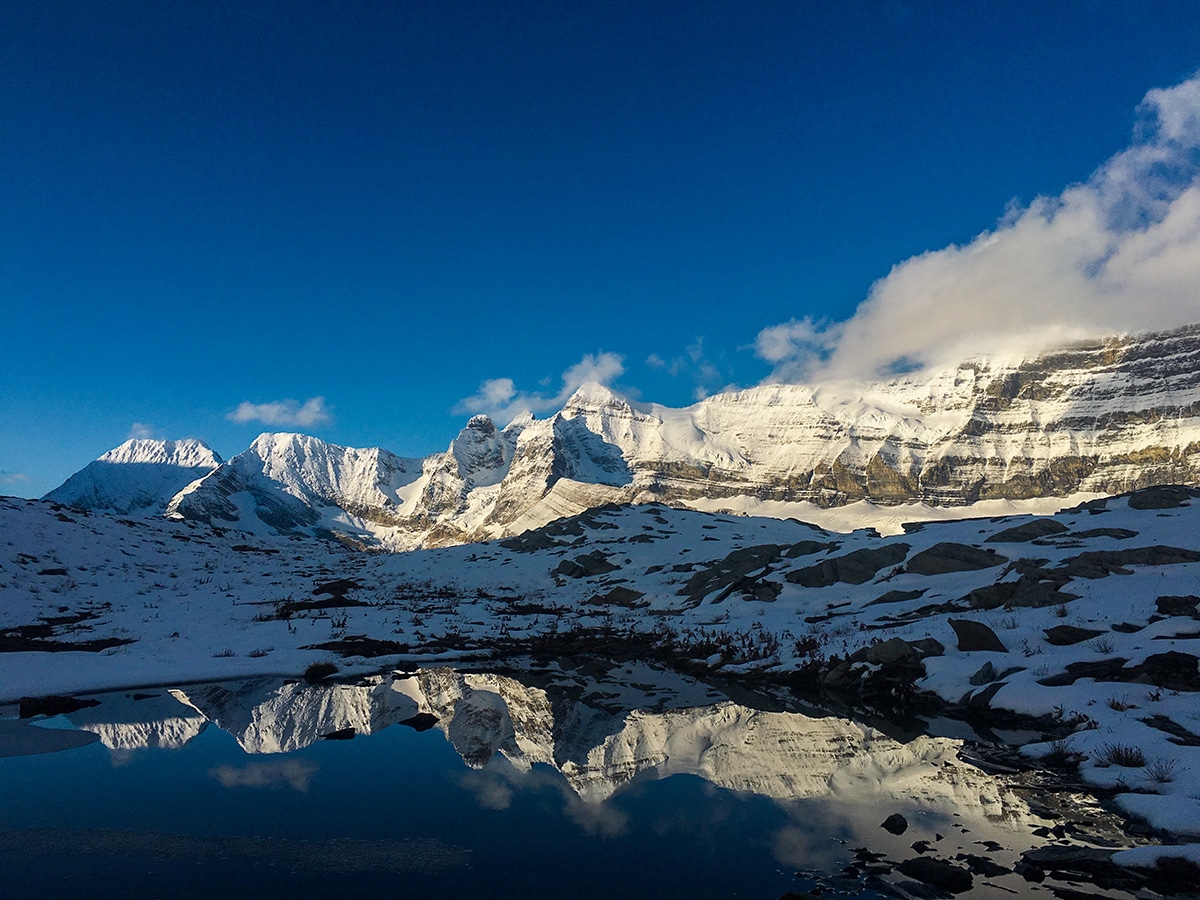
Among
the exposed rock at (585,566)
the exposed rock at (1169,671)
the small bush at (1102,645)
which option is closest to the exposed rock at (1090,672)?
the exposed rock at (1169,671)

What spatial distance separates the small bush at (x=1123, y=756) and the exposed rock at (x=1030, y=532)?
18.0m

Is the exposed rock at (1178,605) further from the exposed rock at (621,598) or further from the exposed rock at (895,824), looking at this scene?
the exposed rock at (621,598)

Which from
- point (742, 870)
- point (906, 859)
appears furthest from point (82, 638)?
point (906, 859)

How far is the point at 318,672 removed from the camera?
49.7 ft

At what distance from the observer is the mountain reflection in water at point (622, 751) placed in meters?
6.93

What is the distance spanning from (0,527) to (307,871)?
42.6 meters

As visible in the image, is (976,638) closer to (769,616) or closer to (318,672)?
(769,616)

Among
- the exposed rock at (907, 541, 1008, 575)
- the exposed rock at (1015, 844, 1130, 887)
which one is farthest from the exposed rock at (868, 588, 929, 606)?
the exposed rock at (1015, 844, 1130, 887)

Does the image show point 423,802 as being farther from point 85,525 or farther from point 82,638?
point 85,525

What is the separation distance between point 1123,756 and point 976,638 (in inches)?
224

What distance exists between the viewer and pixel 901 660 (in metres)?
13.3

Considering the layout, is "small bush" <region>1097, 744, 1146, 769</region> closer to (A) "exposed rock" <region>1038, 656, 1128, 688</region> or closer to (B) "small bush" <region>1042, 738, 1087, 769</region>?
(B) "small bush" <region>1042, 738, 1087, 769</region>

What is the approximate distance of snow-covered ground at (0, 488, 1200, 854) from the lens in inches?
409

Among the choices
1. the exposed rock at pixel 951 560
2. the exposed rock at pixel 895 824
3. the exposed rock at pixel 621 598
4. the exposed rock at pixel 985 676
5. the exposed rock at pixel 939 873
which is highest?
the exposed rock at pixel 951 560
